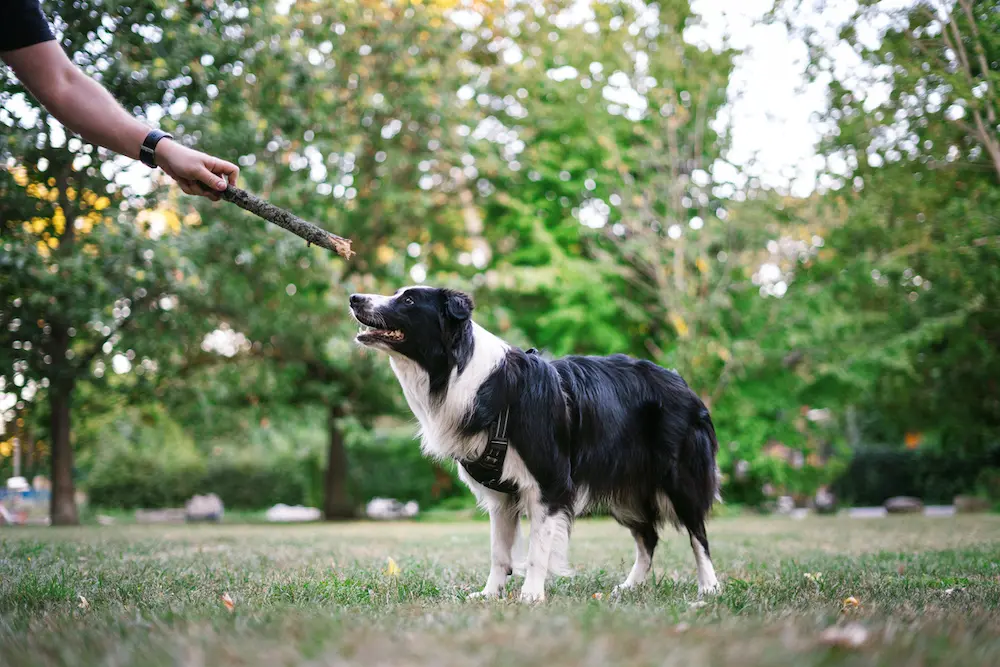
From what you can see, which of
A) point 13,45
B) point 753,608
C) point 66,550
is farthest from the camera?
point 66,550

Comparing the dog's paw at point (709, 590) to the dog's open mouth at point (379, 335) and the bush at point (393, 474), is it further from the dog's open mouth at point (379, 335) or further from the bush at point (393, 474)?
the bush at point (393, 474)

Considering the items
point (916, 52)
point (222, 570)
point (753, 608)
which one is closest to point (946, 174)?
point (916, 52)

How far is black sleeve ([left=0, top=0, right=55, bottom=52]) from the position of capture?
3.28 m

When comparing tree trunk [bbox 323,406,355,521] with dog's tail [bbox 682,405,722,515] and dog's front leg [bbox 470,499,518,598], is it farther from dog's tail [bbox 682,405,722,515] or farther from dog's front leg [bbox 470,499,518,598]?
dog's front leg [bbox 470,499,518,598]

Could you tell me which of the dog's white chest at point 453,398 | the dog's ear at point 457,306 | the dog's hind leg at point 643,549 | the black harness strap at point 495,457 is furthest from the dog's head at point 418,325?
the dog's hind leg at point 643,549

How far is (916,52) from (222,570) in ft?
29.5

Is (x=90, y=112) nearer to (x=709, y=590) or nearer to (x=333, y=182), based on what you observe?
(x=709, y=590)

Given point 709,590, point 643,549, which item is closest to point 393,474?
point 643,549

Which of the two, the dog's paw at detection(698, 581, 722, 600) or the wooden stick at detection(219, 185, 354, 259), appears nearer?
the wooden stick at detection(219, 185, 354, 259)

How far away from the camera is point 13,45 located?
3336 mm

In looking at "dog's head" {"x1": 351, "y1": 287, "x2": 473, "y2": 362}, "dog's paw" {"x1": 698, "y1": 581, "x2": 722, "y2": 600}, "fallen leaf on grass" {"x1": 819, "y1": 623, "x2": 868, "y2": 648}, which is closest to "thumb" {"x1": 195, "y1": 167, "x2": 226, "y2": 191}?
"dog's head" {"x1": 351, "y1": 287, "x2": 473, "y2": 362}

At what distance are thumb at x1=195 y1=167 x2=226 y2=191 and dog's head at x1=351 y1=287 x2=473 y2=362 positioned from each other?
3.84ft

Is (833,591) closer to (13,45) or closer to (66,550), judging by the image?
(13,45)

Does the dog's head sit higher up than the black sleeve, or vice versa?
the black sleeve
